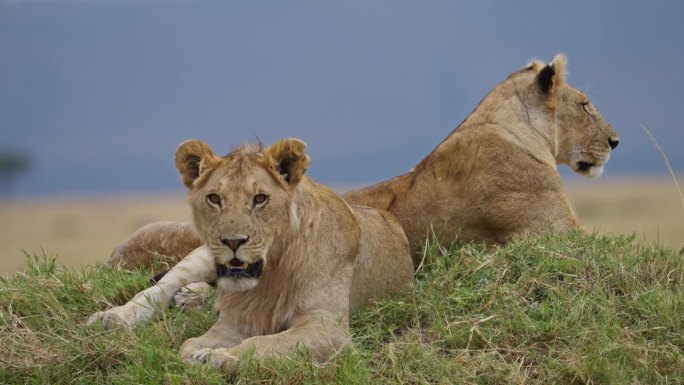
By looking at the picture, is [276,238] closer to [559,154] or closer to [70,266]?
[70,266]

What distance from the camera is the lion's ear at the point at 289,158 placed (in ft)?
17.9

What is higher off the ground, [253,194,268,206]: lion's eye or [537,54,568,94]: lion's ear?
[537,54,568,94]: lion's ear

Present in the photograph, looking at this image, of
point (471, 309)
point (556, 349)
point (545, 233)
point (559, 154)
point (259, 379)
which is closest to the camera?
point (259, 379)

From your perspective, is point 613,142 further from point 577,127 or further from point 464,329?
point 464,329

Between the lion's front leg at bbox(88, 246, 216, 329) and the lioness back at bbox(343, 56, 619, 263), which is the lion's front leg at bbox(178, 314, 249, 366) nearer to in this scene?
the lion's front leg at bbox(88, 246, 216, 329)

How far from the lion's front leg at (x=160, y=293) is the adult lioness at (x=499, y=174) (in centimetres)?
62

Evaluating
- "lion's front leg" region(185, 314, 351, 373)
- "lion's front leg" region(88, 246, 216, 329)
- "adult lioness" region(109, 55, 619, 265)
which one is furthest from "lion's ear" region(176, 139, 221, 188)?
"adult lioness" region(109, 55, 619, 265)

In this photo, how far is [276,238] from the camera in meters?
5.45

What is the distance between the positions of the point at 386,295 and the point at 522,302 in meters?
0.76

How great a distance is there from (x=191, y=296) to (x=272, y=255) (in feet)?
3.53

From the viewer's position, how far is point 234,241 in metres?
5.14

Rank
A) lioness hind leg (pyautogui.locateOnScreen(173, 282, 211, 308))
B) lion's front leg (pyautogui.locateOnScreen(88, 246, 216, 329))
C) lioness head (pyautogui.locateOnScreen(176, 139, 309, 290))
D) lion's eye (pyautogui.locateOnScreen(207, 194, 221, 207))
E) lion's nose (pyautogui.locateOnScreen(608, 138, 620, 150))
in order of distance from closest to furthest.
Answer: lioness head (pyautogui.locateOnScreen(176, 139, 309, 290)) < lion's eye (pyautogui.locateOnScreen(207, 194, 221, 207)) < lion's front leg (pyautogui.locateOnScreen(88, 246, 216, 329)) < lioness hind leg (pyautogui.locateOnScreen(173, 282, 211, 308)) < lion's nose (pyautogui.locateOnScreen(608, 138, 620, 150))

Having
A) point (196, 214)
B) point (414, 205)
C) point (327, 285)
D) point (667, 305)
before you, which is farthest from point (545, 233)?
point (196, 214)

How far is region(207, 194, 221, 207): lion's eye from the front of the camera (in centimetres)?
530
